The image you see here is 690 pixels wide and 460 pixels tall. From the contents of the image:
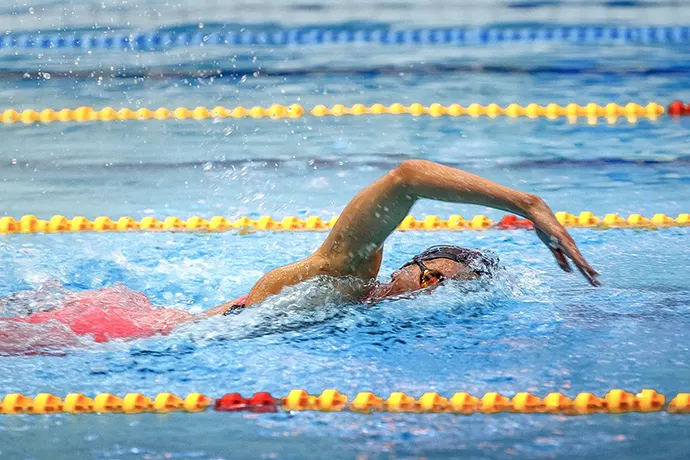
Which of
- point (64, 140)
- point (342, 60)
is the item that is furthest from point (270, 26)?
point (64, 140)

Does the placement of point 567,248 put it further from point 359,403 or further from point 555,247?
point 359,403

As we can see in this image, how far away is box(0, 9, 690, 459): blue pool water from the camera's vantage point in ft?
8.01

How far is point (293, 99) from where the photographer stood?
5.66 meters

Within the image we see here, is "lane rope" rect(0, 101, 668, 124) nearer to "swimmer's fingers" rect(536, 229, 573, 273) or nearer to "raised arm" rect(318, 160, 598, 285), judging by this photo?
"raised arm" rect(318, 160, 598, 285)

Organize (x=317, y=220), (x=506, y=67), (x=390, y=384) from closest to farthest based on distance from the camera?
(x=390, y=384), (x=317, y=220), (x=506, y=67)

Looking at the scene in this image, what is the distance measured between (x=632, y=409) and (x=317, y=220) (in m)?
1.95

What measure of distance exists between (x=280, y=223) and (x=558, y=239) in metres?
1.89

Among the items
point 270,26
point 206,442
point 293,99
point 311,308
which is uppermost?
point 270,26

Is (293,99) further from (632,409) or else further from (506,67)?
(632,409)

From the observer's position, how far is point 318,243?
13.1 ft

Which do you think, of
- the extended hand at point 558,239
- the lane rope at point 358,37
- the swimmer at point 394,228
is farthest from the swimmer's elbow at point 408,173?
the lane rope at point 358,37

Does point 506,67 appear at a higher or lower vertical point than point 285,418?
higher

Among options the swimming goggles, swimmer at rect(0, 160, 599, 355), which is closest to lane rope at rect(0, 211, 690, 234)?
swimmer at rect(0, 160, 599, 355)

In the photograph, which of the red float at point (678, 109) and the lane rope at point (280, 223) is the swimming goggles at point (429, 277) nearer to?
the lane rope at point (280, 223)
